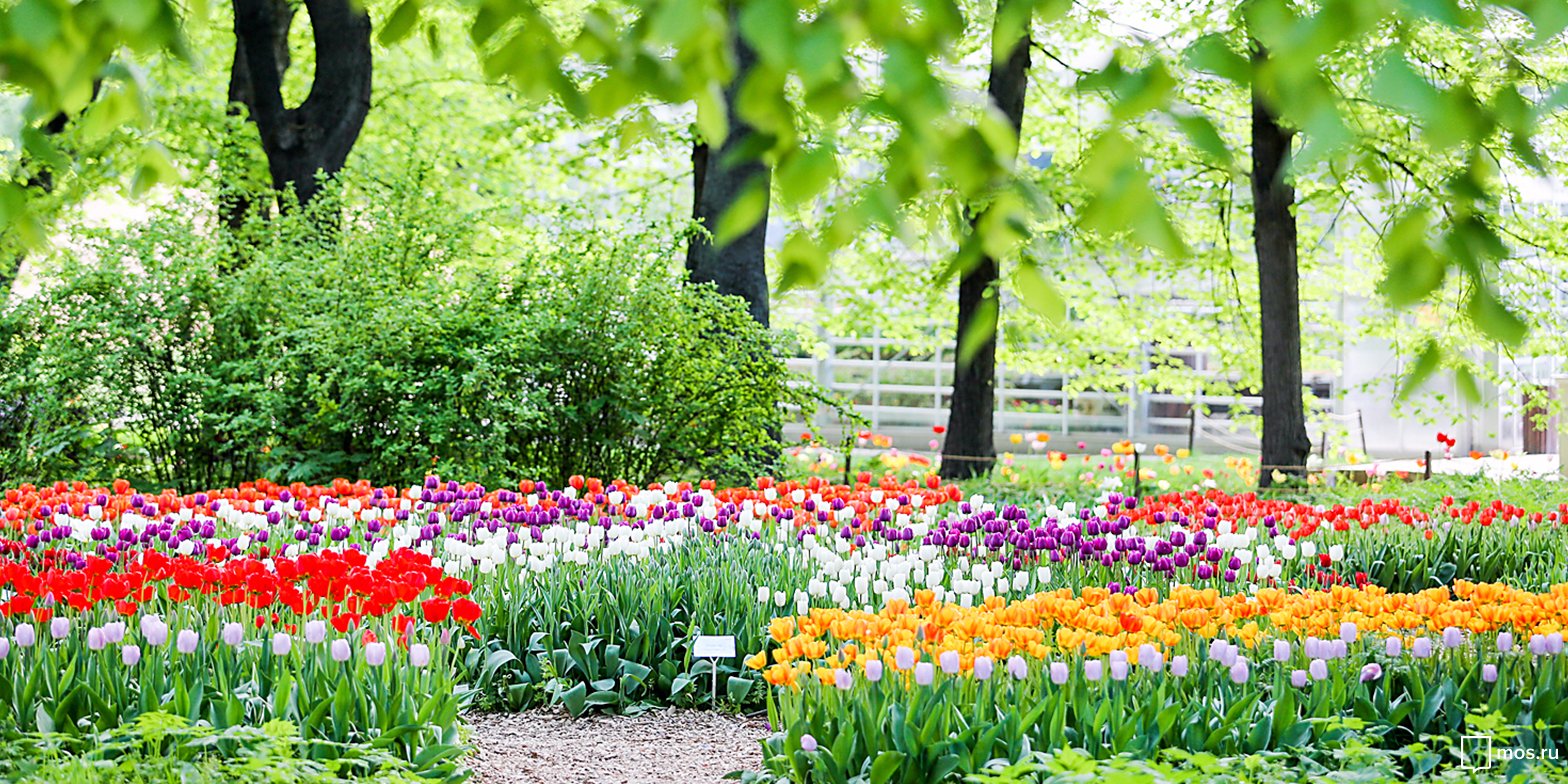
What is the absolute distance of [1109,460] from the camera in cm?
1377

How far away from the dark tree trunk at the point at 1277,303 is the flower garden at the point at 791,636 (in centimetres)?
528

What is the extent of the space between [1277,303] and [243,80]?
9.08 m

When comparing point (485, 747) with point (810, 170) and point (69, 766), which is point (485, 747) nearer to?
point (69, 766)

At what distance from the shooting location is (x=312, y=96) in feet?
37.9

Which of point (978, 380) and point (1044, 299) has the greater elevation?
point (978, 380)

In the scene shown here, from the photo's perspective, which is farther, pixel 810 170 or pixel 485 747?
pixel 485 747

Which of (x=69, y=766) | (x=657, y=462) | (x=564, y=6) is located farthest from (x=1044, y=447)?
(x=69, y=766)

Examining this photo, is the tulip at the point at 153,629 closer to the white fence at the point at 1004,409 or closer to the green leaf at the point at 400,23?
the green leaf at the point at 400,23

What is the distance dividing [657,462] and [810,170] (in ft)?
25.7

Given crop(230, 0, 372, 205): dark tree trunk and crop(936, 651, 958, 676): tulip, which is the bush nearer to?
crop(230, 0, 372, 205): dark tree trunk

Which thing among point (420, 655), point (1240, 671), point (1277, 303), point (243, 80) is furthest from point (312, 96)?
point (1240, 671)

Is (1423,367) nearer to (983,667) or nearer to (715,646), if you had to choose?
(983,667)

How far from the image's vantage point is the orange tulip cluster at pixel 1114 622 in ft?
12.6

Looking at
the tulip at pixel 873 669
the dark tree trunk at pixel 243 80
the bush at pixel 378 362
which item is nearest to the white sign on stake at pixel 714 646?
the tulip at pixel 873 669
